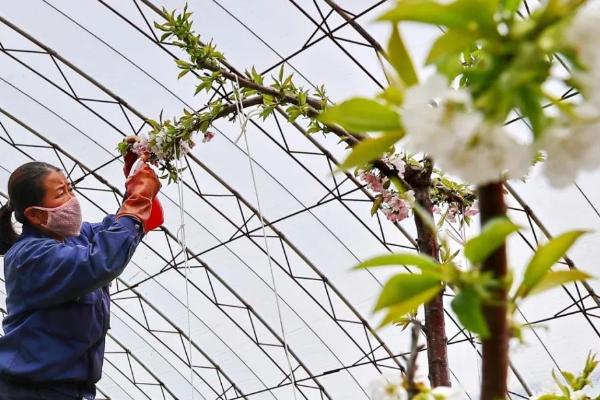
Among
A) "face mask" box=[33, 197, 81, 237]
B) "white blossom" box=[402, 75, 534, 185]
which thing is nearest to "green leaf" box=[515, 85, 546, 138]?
"white blossom" box=[402, 75, 534, 185]

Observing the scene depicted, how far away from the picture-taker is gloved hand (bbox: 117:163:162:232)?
9.34 feet

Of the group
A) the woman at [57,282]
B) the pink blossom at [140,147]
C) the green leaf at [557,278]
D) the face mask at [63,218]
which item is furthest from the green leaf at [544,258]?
the pink blossom at [140,147]

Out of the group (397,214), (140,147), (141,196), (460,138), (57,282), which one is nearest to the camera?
(460,138)

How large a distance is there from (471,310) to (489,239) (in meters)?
0.05

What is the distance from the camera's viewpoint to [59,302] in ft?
8.81

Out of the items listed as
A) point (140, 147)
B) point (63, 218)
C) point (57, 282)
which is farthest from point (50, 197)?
point (140, 147)

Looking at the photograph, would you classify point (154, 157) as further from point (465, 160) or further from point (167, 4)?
point (167, 4)

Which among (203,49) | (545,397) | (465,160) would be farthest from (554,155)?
(203,49)

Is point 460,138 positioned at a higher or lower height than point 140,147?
lower

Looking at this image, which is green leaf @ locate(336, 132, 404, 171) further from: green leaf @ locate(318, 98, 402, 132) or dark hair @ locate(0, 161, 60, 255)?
dark hair @ locate(0, 161, 60, 255)

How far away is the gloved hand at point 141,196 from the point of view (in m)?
2.85

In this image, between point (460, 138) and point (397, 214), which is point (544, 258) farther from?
point (397, 214)

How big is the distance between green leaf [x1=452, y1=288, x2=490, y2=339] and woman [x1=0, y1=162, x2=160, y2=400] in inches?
83.6

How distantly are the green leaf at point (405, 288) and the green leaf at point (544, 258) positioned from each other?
8 centimetres
